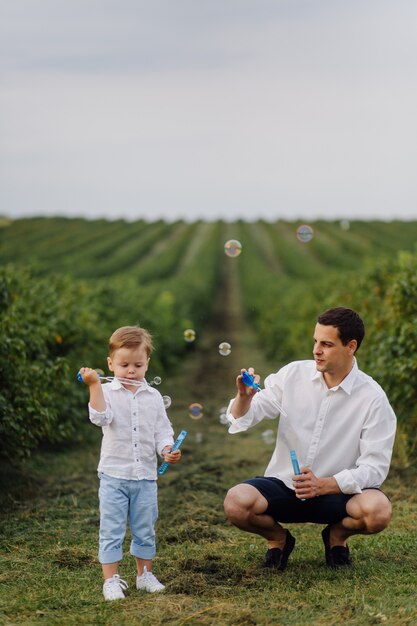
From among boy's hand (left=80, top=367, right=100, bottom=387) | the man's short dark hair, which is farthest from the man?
boy's hand (left=80, top=367, right=100, bottom=387)

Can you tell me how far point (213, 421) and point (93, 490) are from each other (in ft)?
14.5

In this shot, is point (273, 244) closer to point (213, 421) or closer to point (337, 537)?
point (213, 421)

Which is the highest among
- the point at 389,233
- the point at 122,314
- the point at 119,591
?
the point at 389,233

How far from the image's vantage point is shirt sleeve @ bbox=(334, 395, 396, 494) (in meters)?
4.90

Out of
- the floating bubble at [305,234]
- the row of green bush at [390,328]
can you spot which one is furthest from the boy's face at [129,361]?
the floating bubble at [305,234]

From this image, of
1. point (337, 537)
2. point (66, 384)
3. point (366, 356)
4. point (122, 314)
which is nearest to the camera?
point (337, 537)

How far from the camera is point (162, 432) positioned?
5027 mm

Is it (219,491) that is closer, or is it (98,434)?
(219,491)

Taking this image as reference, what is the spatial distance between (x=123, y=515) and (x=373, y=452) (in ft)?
4.89

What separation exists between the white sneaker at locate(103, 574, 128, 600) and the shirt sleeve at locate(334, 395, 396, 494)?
4.49 ft

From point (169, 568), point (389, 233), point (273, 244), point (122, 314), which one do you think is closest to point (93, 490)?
point (169, 568)

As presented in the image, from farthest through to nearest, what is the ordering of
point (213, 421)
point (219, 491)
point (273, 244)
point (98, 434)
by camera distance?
point (273, 244)
point (213, 421)
point (98, 434)
point (219, 491)

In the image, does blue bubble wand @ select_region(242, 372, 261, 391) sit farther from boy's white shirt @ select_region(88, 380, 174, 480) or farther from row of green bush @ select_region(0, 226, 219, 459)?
row of green bush @ select_region(0, 226, 219, 459)

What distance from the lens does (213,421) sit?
12.2 m
